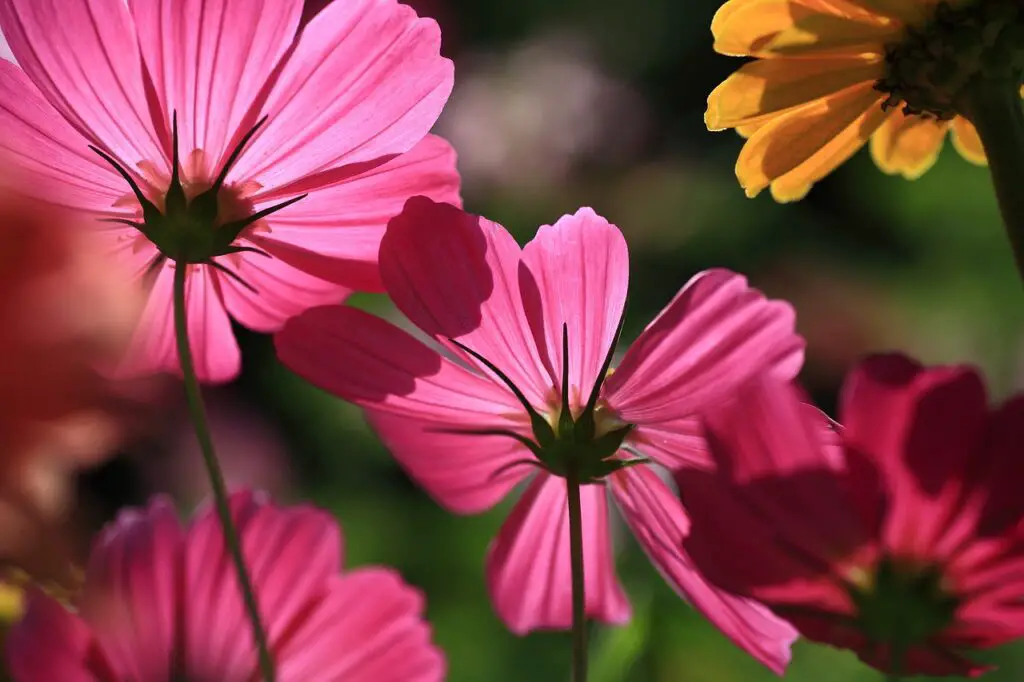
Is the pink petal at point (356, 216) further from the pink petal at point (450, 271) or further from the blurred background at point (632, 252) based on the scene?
the blurred background at point (632, 252)

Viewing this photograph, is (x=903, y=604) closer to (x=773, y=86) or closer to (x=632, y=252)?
(x=773, y=86)

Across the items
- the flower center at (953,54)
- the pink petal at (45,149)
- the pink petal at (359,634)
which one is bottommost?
the pink petal at (359,634)

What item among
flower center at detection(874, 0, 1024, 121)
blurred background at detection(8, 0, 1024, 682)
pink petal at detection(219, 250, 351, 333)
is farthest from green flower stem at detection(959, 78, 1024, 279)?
blurred background at detection(8, 0, 1024, 682)

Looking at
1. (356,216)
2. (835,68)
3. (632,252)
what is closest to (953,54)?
(835,68)

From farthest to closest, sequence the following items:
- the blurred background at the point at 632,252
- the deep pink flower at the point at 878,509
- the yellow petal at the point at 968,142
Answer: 1. the blurred background at the point at 632,252
2. the yellow petal at the point at 968,142
3. the deep pink flower at the point at 878,509

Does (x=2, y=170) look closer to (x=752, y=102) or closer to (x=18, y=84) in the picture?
(x=18, y=84)

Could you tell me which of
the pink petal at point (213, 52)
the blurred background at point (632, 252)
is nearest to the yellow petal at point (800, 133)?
the pink petal at point (213, 52)

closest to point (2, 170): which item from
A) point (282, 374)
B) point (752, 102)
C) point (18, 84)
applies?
point (18, 84)
